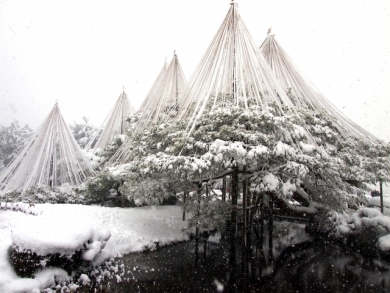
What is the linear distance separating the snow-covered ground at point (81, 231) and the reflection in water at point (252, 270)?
52 centimetres

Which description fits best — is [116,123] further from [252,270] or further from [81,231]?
[252,270]

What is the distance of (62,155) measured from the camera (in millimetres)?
9180

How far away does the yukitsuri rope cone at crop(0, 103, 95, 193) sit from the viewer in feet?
26.9

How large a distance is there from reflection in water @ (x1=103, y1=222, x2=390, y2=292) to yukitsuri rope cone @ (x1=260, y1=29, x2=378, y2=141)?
9.84ft

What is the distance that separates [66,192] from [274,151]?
26.9ft

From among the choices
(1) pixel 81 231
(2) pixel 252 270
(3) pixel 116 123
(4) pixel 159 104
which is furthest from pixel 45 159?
(2) pixel 252 270

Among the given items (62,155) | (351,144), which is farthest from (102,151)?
(351,144)

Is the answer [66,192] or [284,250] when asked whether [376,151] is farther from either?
[66,192]

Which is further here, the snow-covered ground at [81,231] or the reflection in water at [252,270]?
the reflection in water at [252,270]

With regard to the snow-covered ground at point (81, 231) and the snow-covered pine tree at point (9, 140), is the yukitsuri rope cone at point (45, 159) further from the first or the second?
the snow-covered pine tree at point (9, 140)

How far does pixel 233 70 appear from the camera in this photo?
5.58m

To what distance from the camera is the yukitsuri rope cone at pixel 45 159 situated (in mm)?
8203

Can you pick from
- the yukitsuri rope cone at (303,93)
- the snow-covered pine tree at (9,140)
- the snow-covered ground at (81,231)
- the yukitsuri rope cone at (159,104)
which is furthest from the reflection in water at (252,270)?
the snow-covered pine tree at (9,140)

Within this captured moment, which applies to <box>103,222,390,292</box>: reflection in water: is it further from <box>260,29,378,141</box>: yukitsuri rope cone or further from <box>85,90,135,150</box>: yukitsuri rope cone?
<box>85,90,135,150</box>: yukitsuri rope cone
